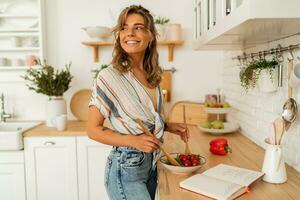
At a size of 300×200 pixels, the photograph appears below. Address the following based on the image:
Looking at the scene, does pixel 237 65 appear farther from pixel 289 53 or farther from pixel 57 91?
pixel 57 91

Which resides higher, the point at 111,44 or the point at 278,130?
the point at 111,44

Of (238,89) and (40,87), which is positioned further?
(40,87)

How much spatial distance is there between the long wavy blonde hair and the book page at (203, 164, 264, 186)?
47 centimetres

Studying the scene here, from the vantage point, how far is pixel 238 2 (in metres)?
0.95

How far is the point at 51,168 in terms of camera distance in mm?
2088

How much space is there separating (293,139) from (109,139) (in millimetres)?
808

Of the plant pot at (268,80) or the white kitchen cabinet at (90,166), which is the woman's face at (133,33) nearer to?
the plant pot at (268,80)

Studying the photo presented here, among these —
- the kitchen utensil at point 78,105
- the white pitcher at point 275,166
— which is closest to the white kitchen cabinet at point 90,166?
the kitchen utensil at point 78,105

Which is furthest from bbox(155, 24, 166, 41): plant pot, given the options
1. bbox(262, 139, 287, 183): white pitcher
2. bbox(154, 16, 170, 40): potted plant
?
bbox(262, 139, 287, 183): white pitcher

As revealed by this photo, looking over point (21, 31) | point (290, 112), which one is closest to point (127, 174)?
point (290, 112)

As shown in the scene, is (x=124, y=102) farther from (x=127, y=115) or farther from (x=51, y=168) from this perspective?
(x=51, y=168)

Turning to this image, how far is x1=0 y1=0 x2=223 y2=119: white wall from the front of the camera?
2465 millimetres

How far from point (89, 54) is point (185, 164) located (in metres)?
1.65

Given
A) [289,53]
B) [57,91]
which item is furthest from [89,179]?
[289,53]
